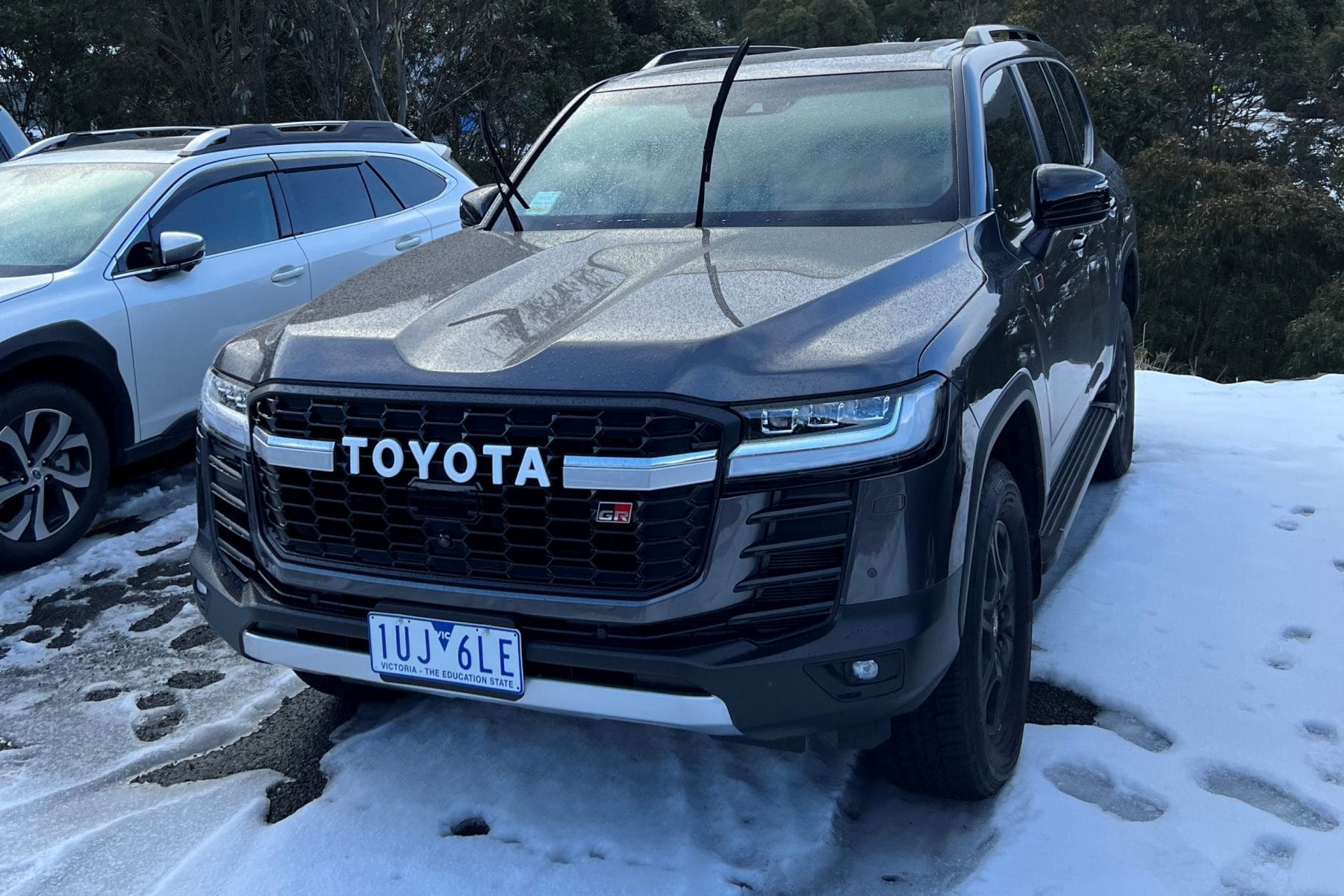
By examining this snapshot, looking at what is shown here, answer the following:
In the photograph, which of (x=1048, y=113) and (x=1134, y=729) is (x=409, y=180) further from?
(x=1134, y=729)

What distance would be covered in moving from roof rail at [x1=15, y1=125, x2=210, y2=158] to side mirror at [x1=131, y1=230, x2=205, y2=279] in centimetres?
112

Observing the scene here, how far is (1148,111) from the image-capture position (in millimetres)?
24922

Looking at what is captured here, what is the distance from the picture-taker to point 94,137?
6.76 meters

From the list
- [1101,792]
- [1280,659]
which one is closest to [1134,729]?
[1101,792]

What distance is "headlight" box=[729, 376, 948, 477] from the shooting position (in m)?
2.61

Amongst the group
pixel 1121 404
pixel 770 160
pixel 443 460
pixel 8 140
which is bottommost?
pixel 1121 404

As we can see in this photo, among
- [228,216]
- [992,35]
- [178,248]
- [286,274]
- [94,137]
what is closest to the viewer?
[992,35]

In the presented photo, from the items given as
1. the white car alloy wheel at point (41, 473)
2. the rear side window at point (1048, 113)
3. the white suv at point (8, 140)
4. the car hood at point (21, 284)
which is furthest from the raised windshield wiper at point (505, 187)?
the white suv at point (8, 140)

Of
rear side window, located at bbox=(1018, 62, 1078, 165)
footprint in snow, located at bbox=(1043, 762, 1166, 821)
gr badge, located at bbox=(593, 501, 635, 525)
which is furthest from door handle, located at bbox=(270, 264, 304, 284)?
footprint in snow, located at bbox=(1043, 762, 1166, 821)

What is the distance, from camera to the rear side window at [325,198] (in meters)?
6.66

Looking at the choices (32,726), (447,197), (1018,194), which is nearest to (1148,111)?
(447,197)

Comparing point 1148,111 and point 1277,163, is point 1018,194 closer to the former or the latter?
point 1148,111

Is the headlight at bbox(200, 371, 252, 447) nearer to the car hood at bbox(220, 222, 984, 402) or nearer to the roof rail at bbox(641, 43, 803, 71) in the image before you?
the car hood at bbox(220, 222, 984, 402)

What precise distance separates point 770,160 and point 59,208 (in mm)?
3612
